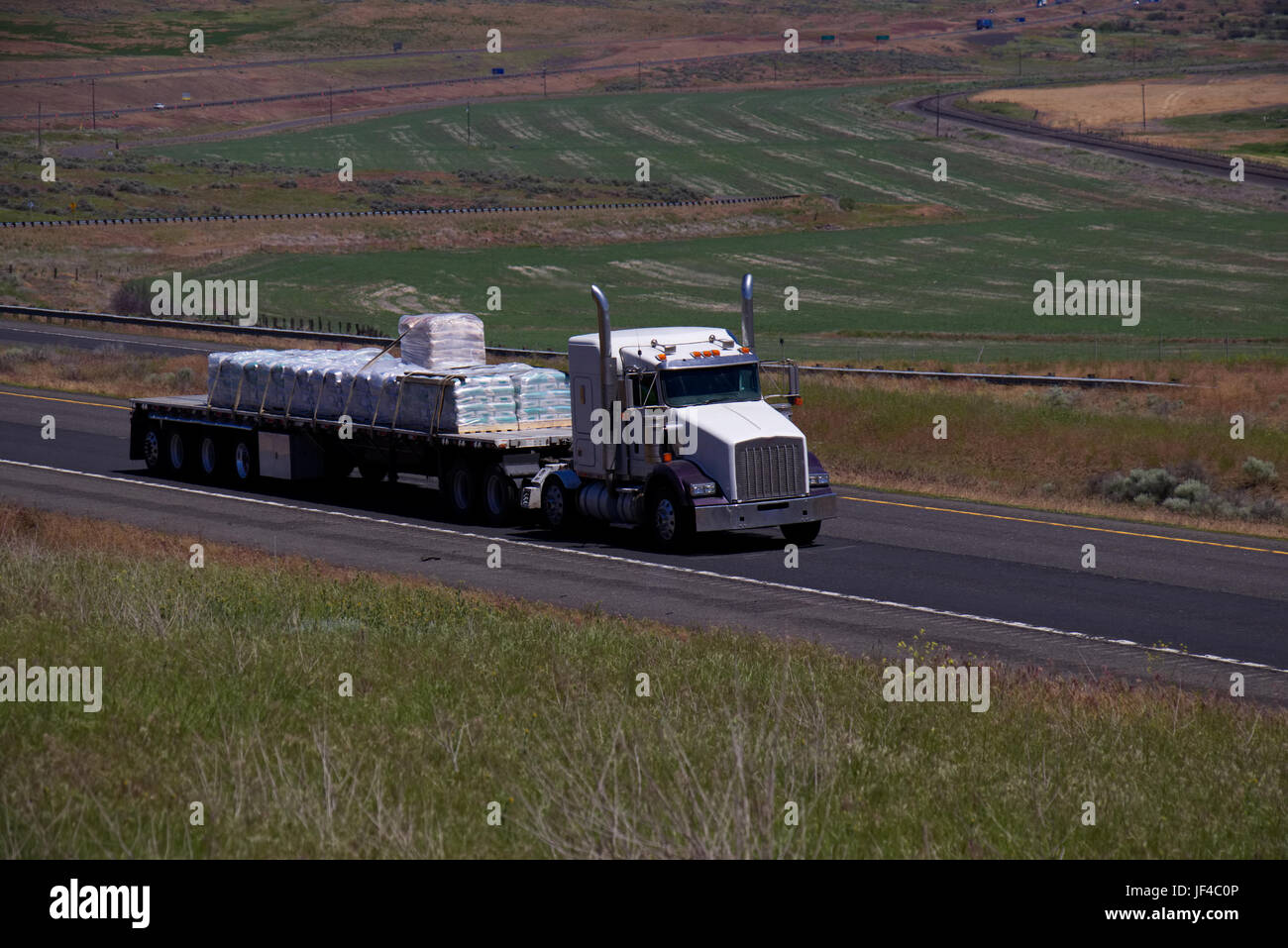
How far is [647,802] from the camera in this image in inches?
358

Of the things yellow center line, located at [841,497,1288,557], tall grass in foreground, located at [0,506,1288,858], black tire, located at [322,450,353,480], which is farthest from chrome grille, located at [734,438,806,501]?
black tire, located at [322,450,353,480]

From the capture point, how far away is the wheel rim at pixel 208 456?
32.6 m

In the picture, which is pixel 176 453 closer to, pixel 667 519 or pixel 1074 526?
pixel 667 519

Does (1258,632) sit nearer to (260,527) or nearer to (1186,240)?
(260,527)

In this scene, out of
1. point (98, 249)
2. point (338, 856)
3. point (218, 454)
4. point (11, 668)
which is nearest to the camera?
point (338, 856)

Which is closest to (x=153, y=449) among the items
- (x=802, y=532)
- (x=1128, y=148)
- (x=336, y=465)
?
(x=336, y=465)

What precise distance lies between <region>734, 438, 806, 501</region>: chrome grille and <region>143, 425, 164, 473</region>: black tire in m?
14.9

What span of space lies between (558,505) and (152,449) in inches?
464

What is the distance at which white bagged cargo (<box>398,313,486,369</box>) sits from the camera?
2812 centimetres

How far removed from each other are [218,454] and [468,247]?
212ft

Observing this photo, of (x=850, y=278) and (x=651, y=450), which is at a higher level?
(x=850, y=278)

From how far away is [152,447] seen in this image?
33750 millimetres

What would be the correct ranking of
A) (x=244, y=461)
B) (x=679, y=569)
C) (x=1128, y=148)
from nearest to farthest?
(x=679, y=569) < (x=244, y=461) < (x=1128, y=148)
